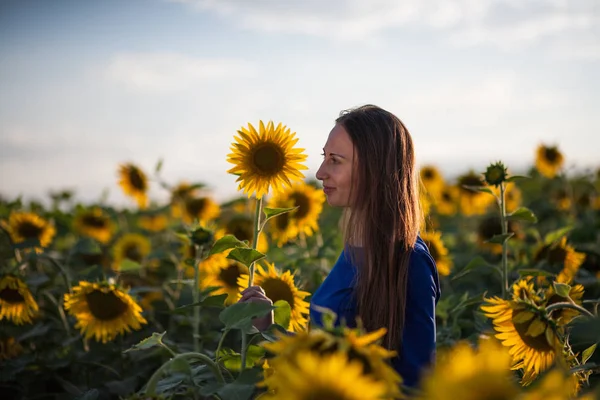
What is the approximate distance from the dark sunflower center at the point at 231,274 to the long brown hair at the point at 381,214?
113cm

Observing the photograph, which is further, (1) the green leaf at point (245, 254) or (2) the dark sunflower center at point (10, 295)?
(2) the dark sunflower center at point (10, 295)

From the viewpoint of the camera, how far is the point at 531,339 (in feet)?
5.52

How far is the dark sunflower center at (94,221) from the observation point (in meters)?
4.96

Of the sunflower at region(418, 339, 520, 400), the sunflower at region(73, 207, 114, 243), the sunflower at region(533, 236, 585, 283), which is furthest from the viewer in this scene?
the sunflower at region(73, 207, 114, 243)

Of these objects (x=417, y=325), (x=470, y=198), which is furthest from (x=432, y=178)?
(x=417, y=325)

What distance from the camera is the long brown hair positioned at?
1797 mm

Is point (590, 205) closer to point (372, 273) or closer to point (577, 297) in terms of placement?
point (577, 297)

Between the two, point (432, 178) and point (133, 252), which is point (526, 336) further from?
point (432, 178)

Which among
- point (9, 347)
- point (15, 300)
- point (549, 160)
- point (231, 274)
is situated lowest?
point (9, 347)

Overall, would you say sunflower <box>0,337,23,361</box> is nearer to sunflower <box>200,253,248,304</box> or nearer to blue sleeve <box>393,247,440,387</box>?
sunflower <box>200,253,248,304</box>

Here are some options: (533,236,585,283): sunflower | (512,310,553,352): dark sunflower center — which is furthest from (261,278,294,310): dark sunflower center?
(533,236,585,283): sunflower

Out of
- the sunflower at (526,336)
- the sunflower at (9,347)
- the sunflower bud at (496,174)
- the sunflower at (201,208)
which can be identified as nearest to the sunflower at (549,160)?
the sunflower at (201,208)

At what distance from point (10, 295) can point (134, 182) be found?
1.95 m

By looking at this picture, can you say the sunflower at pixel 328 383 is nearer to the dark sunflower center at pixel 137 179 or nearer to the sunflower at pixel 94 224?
the dark sunflower center at pixel 137 179
